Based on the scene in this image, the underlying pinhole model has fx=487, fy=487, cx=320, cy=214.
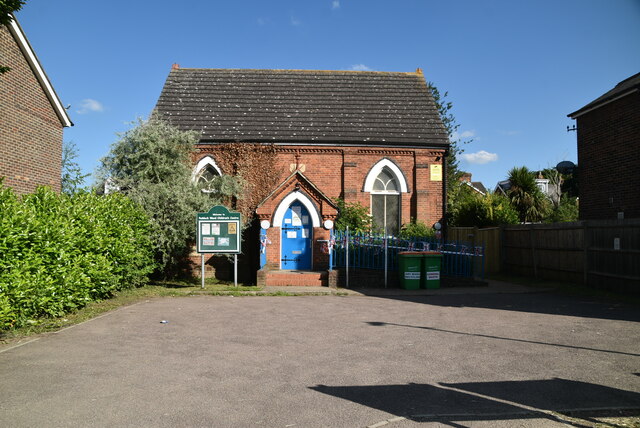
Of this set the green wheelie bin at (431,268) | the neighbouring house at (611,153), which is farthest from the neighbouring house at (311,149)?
the neighbouring house at (611,153)

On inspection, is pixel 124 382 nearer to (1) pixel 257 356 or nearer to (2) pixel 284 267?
(1) pixel 257 356

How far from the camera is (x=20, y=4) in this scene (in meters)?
9.04

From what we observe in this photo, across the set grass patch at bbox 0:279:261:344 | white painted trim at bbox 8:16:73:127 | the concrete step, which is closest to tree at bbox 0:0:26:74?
grass patch at bbox 0:279:261:344

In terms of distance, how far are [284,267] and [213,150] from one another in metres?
5.82

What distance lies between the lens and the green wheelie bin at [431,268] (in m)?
15.9

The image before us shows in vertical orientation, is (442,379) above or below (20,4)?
below

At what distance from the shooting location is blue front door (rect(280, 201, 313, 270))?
17875mm

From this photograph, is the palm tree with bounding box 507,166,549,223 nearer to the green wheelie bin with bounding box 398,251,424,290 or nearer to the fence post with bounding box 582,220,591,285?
the fence post with bounding box 582,220,591,285

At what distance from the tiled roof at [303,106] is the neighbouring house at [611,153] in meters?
5.55

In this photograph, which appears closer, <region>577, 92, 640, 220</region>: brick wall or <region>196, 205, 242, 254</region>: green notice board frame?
<region>196, 205, 242, 254</region>: green notice board frame

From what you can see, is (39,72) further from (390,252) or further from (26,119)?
(390,252)

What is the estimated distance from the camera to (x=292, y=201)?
1761 centimetres

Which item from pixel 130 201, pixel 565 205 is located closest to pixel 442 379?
pixel 130 201

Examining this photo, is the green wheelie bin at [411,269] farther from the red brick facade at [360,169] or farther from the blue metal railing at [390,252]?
the red brick facade at [360,169]
